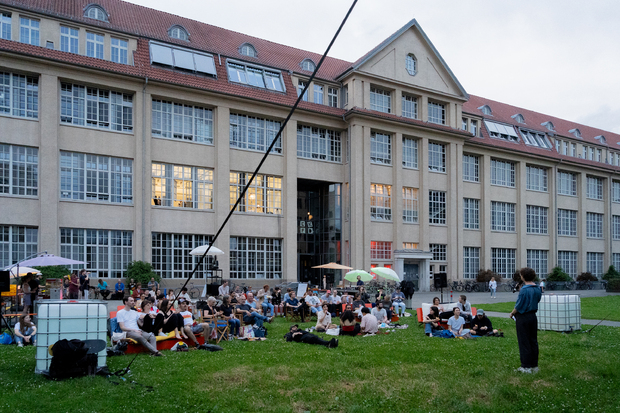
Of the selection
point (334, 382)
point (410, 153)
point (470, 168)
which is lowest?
point (334, 382)

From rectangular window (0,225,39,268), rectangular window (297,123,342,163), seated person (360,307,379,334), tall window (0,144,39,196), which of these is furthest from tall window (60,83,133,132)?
seated person (360,307,379,334)

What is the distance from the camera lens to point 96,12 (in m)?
31.6

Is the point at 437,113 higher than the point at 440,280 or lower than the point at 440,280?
higher

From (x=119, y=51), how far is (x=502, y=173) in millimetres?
34489

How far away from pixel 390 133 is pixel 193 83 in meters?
15.6

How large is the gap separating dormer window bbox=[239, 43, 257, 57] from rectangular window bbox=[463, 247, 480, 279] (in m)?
24.2

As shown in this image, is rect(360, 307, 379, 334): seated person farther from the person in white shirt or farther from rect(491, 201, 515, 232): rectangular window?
rect(491, 201, 515, 232): rectangular window

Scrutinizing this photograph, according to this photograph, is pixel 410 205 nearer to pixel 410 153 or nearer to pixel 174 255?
pixel 410 153

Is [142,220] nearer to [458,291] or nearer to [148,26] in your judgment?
[148,26]

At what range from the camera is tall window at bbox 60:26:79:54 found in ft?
96.7

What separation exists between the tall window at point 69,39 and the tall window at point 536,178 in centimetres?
4044

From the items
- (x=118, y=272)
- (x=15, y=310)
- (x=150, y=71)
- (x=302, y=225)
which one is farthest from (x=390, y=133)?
(x=15, y=310)

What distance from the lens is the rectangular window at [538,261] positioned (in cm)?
4888

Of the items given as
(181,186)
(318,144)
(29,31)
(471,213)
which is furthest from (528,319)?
(471,213)
